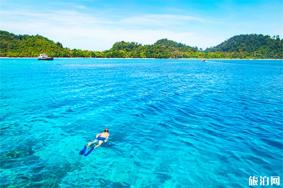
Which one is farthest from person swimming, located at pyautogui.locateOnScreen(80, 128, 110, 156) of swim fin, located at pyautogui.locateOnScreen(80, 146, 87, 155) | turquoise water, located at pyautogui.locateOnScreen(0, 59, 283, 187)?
turquoise water, located at pyautogui.locateOnScreen(0, 59, 283, 187)

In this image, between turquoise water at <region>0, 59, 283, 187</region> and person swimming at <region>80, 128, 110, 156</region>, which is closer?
turquoise water at <region>0, 59, 283, 187</region>

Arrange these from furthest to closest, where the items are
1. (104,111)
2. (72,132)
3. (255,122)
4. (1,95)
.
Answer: (1,95) → (104,111) → (255,122) → (72,132)

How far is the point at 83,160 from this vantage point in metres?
20.4

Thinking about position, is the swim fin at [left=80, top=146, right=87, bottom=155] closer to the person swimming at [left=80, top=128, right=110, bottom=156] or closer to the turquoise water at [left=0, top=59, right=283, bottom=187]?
the person swimming at [left=80, top=128, right=110, bottom=156]

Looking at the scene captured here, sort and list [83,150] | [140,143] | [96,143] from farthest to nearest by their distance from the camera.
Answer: [140,143], [96,143], [83,150]

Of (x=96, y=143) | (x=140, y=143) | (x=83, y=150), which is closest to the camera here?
(x=83, y=150)

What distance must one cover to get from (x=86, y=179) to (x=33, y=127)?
1417 cm

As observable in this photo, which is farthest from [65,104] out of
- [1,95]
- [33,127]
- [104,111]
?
[1,95]

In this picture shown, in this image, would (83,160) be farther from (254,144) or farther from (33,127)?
(254,144)

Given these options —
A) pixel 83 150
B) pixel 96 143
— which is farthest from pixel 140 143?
pixel 83 150

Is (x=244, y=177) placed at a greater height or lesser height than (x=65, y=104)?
lesser

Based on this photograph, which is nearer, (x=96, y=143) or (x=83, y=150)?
(x=83, y=150)

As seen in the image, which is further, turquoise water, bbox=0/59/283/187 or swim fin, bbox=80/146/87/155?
swim fin, bbox=80/146/87/155

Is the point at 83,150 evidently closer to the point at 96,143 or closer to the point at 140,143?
the point at 96,143
